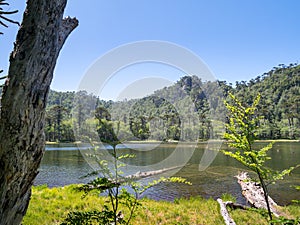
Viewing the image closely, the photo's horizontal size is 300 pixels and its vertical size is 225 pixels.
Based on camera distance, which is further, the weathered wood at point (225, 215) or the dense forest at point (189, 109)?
the dense forest at point (189, 109)

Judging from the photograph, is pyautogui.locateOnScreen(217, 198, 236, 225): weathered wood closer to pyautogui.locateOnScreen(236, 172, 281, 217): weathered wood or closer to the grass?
the grass

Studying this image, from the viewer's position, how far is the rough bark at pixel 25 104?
1.54 metres

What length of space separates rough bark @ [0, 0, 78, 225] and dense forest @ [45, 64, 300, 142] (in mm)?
44730

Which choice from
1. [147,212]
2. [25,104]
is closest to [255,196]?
[147,212]

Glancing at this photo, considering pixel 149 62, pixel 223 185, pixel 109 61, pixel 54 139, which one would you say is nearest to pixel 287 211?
pixel 223 185

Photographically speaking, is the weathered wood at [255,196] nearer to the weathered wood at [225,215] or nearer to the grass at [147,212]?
the grass at [147,212]

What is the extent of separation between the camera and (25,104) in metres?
1.60

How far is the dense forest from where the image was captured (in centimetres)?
7712

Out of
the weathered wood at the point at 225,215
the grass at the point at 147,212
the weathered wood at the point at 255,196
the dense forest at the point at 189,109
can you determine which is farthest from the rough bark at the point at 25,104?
the dense forest at the point at 189,109

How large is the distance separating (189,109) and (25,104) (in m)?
109

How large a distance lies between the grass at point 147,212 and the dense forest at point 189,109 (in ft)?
125

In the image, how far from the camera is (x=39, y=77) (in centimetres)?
169

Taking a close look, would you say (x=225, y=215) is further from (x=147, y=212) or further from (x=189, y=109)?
(x=189, y=109)

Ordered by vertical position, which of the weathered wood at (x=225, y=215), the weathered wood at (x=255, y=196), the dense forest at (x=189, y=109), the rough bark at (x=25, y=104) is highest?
the dense forest at (x=189, y=109)
